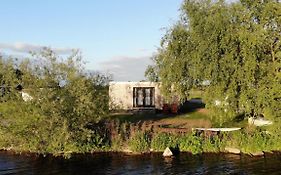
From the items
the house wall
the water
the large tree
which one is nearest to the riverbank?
the water

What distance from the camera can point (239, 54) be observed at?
2919 cm

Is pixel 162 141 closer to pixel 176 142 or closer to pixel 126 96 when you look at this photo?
pixel 176 142

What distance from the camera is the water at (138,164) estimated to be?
85.4 ft

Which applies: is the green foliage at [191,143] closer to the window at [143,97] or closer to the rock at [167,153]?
the rock at [167,153]

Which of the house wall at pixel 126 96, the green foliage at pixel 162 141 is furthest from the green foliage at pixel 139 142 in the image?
the house wall at pixel 126 96

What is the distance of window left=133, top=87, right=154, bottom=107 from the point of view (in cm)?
4856

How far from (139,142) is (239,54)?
33.8 ft

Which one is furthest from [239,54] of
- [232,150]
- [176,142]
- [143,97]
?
[143,97]

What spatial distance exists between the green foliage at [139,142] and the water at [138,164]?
3.23ft

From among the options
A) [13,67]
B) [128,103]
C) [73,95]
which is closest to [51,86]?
[73,95]

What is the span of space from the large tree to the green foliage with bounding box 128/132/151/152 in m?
5.72

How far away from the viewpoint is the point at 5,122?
2955 centimetres

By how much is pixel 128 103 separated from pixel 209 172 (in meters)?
24.1

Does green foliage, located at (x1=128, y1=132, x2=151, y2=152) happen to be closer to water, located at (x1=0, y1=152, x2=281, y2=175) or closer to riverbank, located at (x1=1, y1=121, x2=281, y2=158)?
riverbank, located at (x1=1, y1=121, x2=281, y2=158)
